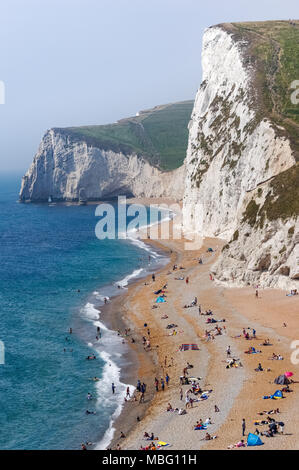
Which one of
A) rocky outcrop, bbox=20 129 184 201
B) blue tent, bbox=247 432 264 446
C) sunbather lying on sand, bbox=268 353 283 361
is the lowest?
sunbather lying on sand, bbox=268 353 283 361

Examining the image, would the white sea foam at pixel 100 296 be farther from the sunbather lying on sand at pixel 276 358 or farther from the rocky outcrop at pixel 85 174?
the rocky outcrop at pixel 85 174

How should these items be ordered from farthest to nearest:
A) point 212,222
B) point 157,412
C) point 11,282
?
point 212,222 → point 11,282 → point 157,412

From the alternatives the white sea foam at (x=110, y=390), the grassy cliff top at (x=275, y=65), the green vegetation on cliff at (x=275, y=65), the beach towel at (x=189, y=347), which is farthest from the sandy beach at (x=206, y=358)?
the grassy cliff top at (x=275, y=65)

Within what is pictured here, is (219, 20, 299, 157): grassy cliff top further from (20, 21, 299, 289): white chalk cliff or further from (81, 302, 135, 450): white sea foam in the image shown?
(81, 302, 135, 450): white sea foam

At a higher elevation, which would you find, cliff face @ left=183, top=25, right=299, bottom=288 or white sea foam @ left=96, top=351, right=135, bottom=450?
cliff face @ left=183, top=25, right=299, bottom=288

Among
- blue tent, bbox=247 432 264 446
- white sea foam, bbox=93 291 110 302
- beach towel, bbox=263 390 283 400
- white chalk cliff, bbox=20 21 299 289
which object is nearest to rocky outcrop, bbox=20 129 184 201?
white chalk cliff, bbox=20 21 299 289

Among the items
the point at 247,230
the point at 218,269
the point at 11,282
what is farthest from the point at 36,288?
the point at 247,230
